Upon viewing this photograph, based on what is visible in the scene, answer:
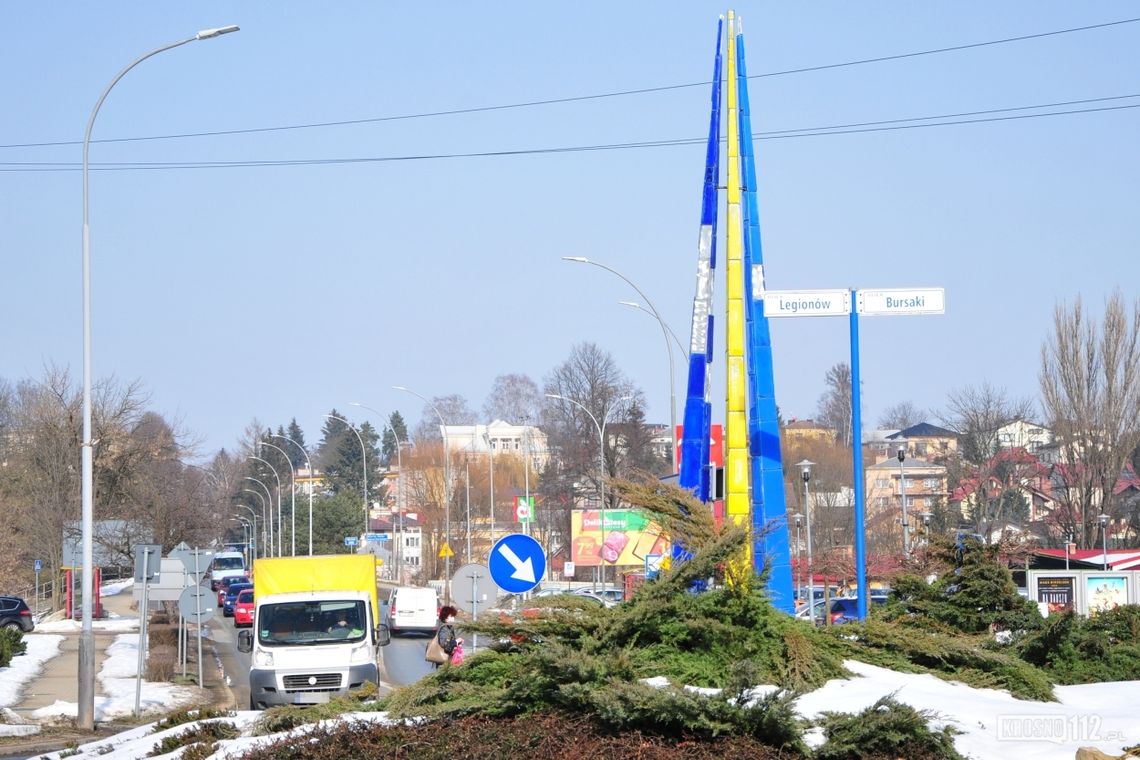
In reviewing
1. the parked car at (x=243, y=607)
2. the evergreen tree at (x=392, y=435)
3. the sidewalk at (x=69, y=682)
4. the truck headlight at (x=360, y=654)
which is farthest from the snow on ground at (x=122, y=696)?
the evergreen tree at (x=392, y=435)

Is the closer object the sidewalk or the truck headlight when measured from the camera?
the truck headlight

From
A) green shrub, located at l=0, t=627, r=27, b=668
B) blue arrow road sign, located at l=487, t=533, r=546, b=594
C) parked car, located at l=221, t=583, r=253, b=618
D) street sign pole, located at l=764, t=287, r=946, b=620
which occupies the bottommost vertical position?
parked car, located at l=221, t=583, r=253, b=618

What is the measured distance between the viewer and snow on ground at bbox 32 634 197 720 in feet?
76.9

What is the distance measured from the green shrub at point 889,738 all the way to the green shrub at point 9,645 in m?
28.4

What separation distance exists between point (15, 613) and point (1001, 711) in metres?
44.1

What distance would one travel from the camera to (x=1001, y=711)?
9367mm

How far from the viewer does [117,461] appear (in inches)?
2318

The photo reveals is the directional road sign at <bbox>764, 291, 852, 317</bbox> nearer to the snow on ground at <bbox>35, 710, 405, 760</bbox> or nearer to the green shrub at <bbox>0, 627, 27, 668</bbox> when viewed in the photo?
the snow on ground at <bbox>35, 710, 405, 760</bbox>

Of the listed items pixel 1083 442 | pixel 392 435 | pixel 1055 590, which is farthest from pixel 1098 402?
pixel 392 435

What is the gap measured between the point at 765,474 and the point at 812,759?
1193cm

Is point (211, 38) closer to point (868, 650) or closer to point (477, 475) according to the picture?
point (868, 650)

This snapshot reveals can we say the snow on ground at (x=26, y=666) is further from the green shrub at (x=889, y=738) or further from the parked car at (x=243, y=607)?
the green shrub at (x=889, y=738)

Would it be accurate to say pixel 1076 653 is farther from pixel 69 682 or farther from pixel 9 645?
pixel 9 645

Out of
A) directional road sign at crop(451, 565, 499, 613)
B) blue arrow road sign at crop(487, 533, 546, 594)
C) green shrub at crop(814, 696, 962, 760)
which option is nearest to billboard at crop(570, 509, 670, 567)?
directional road sign at crop(451, 565, 499, 613)
